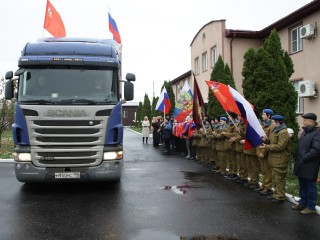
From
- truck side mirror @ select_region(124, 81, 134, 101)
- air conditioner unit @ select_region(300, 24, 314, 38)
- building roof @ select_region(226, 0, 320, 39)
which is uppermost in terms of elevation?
building roof @ select_region(226, 0, 320, 39)

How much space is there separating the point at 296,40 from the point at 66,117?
13936 millimetres

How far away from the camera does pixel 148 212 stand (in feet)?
22.5

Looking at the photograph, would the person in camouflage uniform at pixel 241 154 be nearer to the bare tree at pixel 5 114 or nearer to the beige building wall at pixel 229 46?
the beige building wall at pixel 229 46

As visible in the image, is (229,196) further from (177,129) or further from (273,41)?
(177,129)

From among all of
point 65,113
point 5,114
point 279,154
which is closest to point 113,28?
point 65,113

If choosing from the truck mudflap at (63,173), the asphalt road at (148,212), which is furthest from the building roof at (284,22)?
the truck mudflap at (63,173)

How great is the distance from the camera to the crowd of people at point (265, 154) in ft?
22.0

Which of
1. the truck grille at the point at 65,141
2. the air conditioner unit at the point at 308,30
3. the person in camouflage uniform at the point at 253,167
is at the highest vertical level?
the air conditioner unit at the point at 308,30

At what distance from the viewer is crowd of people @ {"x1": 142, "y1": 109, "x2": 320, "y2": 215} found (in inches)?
263

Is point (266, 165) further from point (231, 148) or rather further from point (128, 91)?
point (128, 91)

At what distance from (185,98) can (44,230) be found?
33.8 feet

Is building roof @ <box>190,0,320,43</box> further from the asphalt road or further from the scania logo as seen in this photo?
the scania logo

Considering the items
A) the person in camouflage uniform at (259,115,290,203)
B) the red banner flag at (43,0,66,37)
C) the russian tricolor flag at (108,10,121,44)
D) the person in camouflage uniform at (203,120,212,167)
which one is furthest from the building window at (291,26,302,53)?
the person in camouflage uniform at (259,115,290,203)

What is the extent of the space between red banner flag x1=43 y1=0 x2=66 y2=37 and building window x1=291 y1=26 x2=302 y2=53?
1099 centimetres
